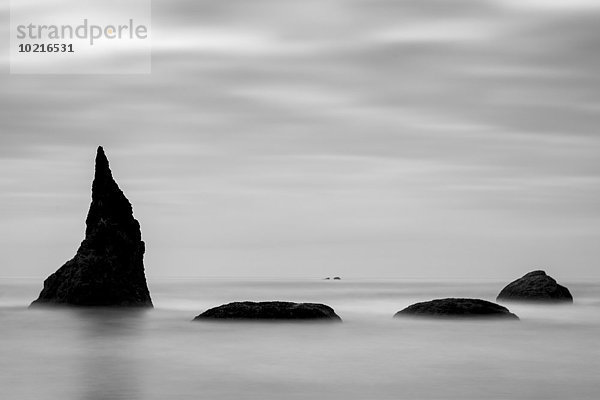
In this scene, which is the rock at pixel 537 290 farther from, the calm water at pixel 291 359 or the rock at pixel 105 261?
the rock at pixel 105 261

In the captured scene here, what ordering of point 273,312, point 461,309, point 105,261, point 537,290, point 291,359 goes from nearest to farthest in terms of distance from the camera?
point 291,359, point 273,312, point 461,309, point 105,261, point 537,290

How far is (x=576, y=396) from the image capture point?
101 ft

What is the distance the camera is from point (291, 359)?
40.4m

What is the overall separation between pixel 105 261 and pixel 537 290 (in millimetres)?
35793

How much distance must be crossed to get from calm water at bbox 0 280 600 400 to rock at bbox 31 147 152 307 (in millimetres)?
2934

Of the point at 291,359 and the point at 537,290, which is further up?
the point at 537,290

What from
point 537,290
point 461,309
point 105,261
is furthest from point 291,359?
point 537,290

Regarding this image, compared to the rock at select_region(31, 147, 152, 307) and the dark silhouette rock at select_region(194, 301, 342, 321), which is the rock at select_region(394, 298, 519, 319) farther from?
→ the rock at select_region(31, 147, 152, 307)

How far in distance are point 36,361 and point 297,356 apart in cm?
1141

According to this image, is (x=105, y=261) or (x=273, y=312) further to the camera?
(x=105, y=261)

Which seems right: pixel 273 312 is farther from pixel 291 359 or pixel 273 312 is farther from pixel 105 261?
pixel 105 261

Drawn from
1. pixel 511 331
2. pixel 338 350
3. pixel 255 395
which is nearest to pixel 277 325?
pixel 338 350

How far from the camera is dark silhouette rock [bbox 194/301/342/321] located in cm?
5469

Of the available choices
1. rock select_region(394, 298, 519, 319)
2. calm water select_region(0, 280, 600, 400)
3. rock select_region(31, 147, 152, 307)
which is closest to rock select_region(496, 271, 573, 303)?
calm water select_region(0, 280, 600, 400)
